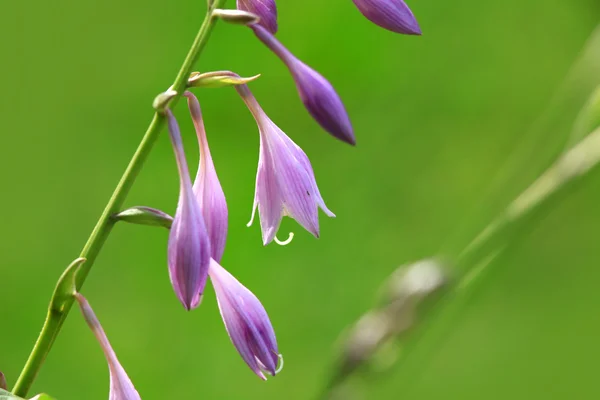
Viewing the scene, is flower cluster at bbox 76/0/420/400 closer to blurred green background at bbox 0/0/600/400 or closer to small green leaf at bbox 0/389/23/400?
small green leaf at bbox 0/389/23/400

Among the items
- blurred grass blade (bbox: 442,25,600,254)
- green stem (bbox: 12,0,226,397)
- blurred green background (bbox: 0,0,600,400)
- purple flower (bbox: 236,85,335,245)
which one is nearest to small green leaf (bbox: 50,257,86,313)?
green stem (bbox: 12,0,226,397)

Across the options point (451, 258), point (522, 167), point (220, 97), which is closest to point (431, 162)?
point (220, 97)

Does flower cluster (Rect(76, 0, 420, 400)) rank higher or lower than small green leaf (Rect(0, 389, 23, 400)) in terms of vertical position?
higher

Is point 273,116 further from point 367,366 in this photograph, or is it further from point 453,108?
point 367,366

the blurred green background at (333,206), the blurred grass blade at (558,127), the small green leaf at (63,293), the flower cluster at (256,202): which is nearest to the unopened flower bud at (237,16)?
the flower cluster at (256,202)

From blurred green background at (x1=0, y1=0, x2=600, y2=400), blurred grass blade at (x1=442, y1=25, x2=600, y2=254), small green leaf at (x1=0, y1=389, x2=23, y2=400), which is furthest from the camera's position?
→ blurred green background at (x1=0, y1=0, x2=600, y2=400)
